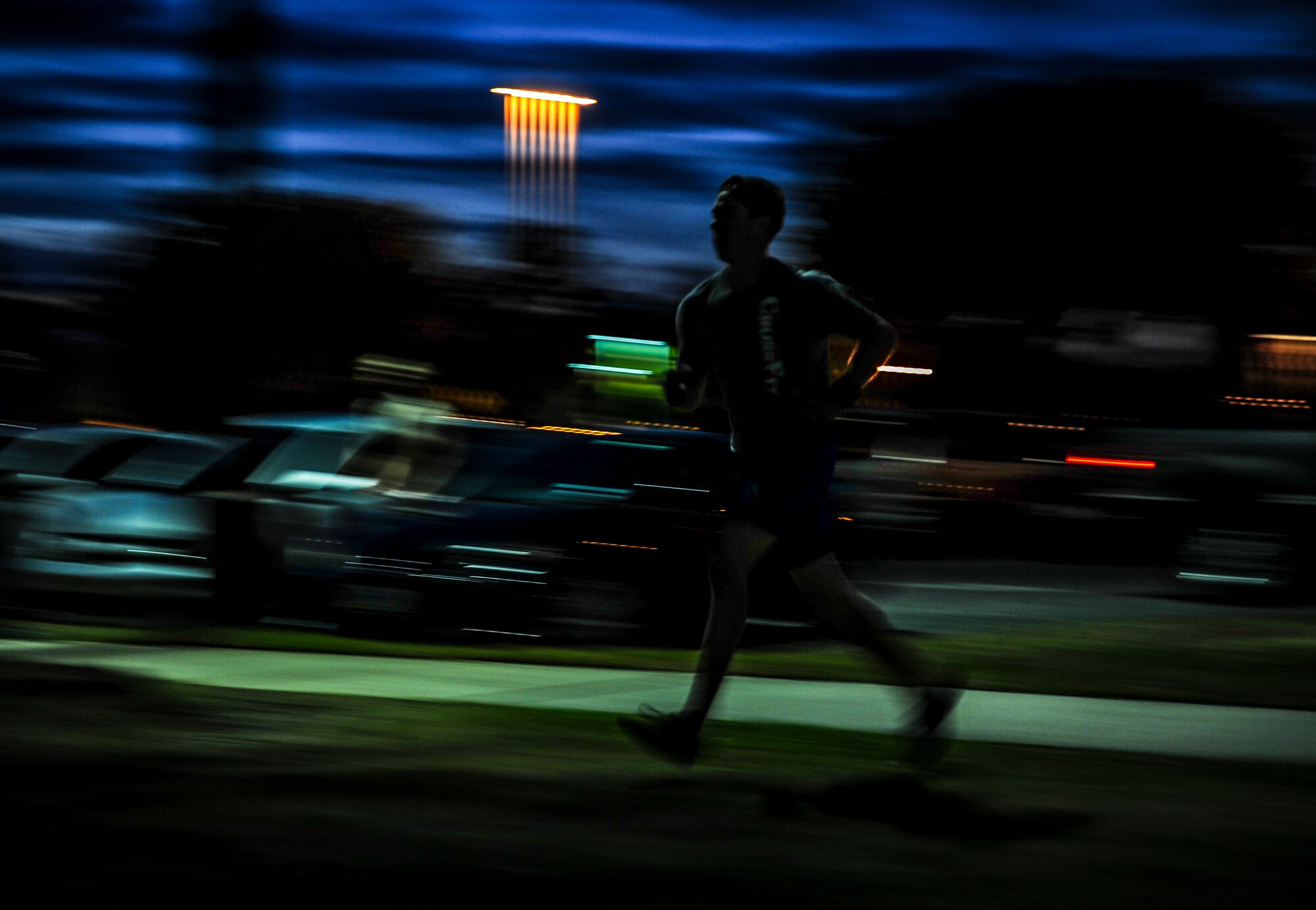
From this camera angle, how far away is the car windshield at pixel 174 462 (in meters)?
11.4

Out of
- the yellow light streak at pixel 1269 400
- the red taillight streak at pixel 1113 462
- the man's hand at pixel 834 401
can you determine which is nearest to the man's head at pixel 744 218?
the man's hand at pixel 834 401

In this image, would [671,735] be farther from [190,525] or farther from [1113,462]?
[1113,462]

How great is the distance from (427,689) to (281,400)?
48311mm

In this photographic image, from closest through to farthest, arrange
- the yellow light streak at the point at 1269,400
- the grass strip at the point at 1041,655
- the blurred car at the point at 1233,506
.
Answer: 1. the grass strip at the point at 1041,655
2. the blurred car at the point at 1233,506
3. the yellow light streak at the point at 1269,400

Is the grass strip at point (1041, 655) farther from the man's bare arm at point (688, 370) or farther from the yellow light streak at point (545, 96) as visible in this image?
the yellow light streak at point (545, 96)

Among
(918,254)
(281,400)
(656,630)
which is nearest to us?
(656,630)

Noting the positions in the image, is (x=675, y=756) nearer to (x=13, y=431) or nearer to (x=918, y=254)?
(x=13, y=431)

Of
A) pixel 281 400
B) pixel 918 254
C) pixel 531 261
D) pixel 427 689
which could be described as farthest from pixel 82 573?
pixel 281 400

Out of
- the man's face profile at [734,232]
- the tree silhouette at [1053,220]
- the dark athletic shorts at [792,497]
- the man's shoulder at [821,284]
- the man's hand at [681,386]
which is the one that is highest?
the man's face profile at [734,232]

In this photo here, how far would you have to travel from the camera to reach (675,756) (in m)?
5.05

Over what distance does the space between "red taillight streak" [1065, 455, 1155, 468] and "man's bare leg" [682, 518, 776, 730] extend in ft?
31.1

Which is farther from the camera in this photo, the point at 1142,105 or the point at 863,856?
the point at 1142,105

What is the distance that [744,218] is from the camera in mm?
5250

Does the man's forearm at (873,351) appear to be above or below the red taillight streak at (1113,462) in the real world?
above
